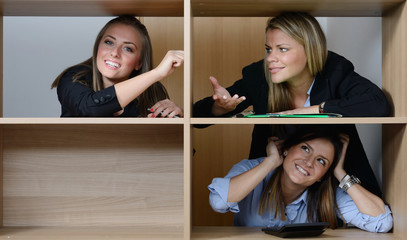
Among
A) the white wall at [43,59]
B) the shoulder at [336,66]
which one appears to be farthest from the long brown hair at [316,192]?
the white wall at [43,59]

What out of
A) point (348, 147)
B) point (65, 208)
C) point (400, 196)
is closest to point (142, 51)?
point (65, 208)

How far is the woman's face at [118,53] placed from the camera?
1727 millimetres

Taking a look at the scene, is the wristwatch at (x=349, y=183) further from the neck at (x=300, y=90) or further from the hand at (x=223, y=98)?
the hand at (x=223, y=98)

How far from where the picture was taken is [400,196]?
156 cm

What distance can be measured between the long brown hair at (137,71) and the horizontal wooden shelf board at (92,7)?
0.05m

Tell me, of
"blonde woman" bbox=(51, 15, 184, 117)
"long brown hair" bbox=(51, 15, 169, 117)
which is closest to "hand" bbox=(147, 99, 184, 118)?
"blonde woman" bbox=(51, 15, 184, 117)

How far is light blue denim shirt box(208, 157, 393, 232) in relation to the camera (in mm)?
1611

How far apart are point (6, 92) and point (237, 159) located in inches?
67.6

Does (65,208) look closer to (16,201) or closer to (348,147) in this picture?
(16,201)

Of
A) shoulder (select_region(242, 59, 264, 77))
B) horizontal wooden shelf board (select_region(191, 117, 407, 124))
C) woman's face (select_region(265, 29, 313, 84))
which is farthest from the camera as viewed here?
shoulder (select_region(242, 59, 264, 77))

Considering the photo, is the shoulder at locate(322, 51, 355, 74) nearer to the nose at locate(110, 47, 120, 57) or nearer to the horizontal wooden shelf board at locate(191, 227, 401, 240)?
the horizontal wooden shelf board at locate(191, 227, 401, 240)

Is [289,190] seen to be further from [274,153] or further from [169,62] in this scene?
[169,62]

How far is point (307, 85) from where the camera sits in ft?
5.94

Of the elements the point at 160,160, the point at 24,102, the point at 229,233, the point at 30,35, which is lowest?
the point at 229,233
